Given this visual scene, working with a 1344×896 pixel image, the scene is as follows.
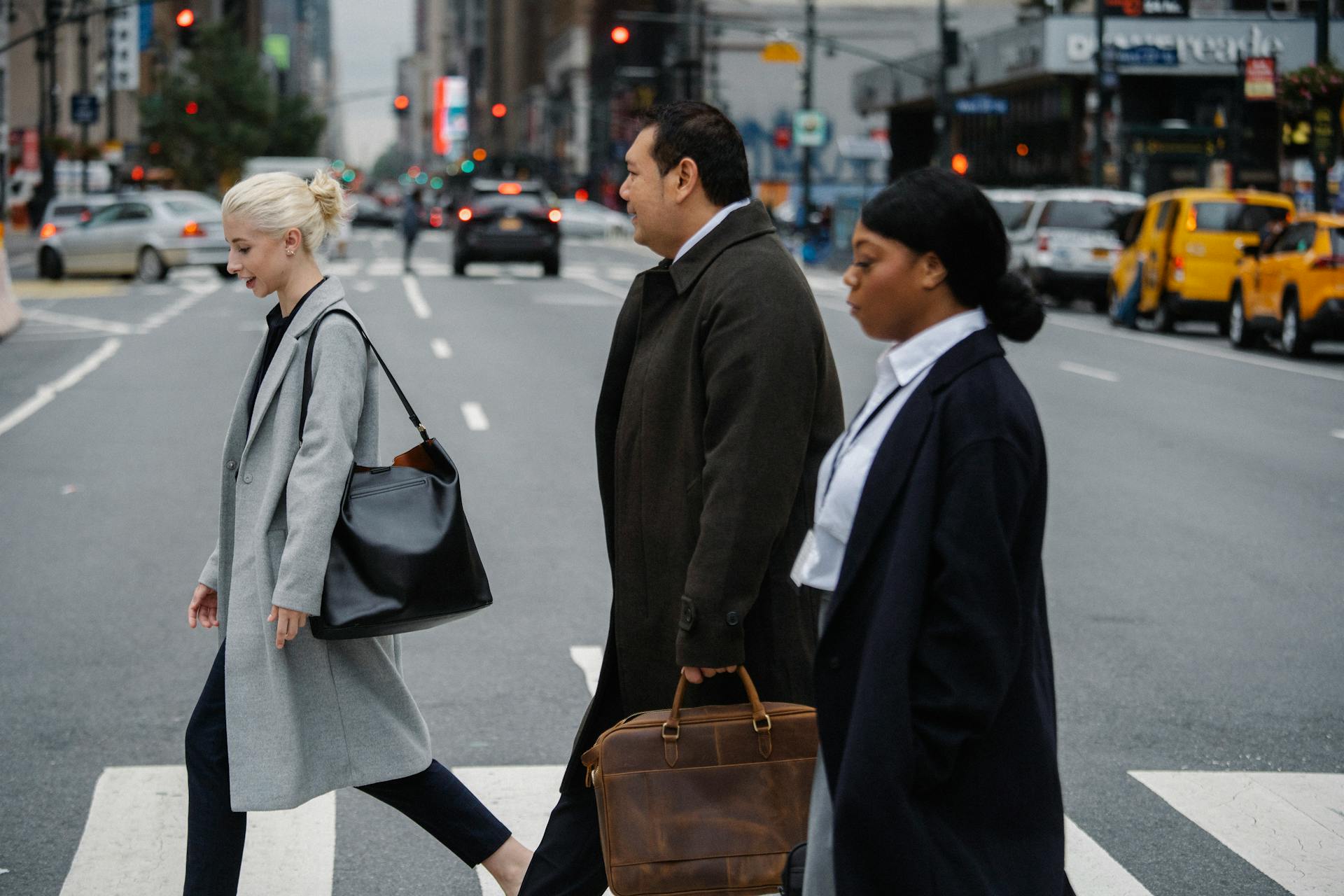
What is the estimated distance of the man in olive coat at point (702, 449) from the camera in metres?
3.13

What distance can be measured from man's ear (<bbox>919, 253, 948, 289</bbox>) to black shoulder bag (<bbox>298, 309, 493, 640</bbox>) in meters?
1.23

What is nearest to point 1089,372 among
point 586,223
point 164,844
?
point 164,844

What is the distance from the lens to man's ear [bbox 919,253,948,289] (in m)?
2.66

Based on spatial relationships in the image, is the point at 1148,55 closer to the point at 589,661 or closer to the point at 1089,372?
the point at 1089,372

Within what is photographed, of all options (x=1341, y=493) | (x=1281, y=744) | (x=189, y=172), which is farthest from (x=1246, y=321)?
(x=189, y=172)

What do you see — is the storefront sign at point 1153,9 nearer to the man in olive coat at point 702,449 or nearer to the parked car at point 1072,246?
the parked car at point 1072,246

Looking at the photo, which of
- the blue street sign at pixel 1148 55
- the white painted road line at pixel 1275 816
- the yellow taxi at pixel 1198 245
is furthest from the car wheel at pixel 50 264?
the white painted road line at pixel 1275 816

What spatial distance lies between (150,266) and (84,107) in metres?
20.4

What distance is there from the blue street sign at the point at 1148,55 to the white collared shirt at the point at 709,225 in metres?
41.2

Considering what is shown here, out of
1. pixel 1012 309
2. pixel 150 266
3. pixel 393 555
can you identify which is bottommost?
pixel 393 555

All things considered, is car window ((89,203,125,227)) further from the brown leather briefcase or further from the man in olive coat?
the brown leather briefcase

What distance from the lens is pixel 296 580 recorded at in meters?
3.48

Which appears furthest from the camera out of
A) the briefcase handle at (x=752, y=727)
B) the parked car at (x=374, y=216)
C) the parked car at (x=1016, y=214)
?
the parked car at (x=374, y=216)

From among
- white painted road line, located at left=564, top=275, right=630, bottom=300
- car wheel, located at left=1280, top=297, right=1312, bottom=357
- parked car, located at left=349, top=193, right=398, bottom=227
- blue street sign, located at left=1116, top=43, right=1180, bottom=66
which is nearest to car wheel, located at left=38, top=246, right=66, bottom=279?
white painted road line, located at left=564, top=275, right=630, bottom=300
